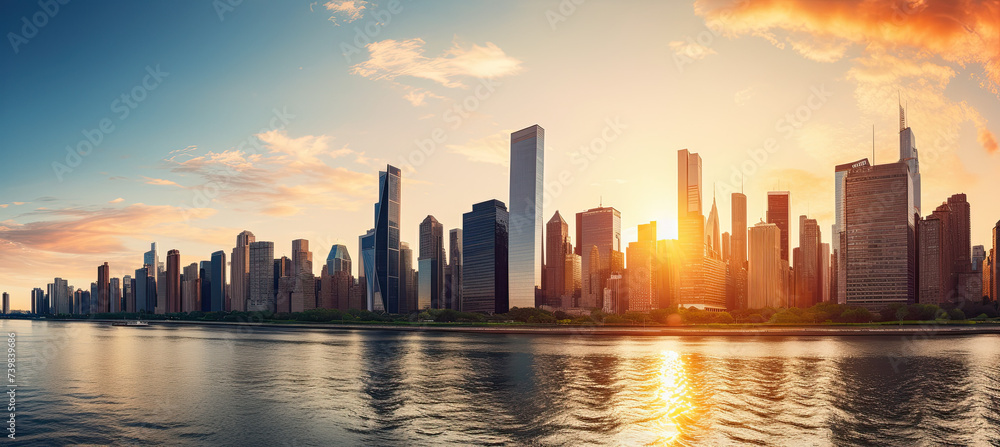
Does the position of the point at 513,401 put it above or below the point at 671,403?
below

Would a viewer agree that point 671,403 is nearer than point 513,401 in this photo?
Yes

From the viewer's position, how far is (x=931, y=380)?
245 ft

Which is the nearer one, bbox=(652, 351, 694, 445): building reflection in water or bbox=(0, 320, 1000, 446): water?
bbox=(0, 320, 1000, 446): water

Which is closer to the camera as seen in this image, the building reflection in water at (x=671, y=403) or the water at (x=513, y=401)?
the water at (x=513, y=401)

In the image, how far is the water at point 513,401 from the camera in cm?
4538

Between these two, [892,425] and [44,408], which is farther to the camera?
[44,408]

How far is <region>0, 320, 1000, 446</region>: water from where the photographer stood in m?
45.4

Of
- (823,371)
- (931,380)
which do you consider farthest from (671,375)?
(931,380)

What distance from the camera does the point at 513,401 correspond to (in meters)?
A: 60.0

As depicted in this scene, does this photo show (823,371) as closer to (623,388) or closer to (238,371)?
(623,388)

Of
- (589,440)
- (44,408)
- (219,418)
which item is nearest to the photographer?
(589,440)

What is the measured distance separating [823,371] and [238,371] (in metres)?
84.4

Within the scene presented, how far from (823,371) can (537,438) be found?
192ft

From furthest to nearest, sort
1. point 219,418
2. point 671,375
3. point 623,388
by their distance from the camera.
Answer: point 671,375 < point 623,388 < point 219,418
